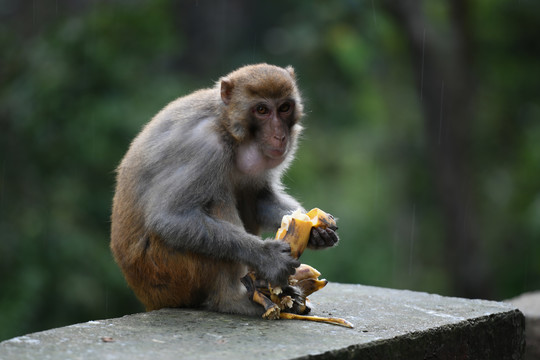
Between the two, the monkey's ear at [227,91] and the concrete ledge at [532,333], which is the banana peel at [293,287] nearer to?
the monkey's ear at [227,91]

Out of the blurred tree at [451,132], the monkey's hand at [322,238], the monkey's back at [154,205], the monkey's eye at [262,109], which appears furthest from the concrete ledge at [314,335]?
the blurred tree at [451,132]

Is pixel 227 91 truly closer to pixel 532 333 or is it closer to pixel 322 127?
pixel 532 333

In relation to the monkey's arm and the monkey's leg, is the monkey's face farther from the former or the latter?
the monkey's leg

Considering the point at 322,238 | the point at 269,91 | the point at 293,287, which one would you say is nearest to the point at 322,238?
the point at 322,238

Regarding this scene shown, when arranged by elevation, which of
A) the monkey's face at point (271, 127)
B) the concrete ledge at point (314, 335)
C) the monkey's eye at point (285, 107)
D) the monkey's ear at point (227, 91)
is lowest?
the concrete ledge at point (314, 335)

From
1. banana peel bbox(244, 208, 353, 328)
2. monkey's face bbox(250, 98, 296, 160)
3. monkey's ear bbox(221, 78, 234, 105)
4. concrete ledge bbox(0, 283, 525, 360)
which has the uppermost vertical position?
monkey's ear bbox(221, 78, 234, 105)

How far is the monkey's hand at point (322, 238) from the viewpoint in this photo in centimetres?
481

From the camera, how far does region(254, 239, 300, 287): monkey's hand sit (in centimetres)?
459

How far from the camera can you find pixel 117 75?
9.76 m

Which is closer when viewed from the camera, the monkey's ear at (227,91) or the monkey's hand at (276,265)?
the monkey's hand at (276,265)

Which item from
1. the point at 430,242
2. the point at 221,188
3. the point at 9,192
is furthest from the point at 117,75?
the point at 430,242

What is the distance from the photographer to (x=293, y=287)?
4.81 meters

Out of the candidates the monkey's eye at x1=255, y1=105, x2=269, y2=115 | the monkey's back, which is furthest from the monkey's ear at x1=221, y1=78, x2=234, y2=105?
the monkey's eye at x1=255, y1=105, x2=269, y2=115

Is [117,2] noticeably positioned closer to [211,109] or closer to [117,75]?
[117,75]
